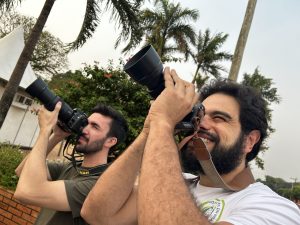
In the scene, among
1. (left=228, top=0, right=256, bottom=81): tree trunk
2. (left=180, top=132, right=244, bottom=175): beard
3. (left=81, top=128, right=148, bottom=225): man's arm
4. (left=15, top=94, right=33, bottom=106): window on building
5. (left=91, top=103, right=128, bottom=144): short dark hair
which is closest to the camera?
(left=180, top=132, right=244, bottom=175): beard

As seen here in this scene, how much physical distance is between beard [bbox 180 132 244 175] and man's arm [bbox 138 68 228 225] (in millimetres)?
313

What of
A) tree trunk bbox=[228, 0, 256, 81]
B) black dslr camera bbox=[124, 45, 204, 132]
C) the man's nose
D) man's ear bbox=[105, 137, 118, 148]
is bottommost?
man's ear bbox=[105, 137, 118, 148]

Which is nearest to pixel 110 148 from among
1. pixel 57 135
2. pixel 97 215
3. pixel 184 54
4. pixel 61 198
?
pixel 57 135

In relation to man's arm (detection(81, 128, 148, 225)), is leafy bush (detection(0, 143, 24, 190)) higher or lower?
lower

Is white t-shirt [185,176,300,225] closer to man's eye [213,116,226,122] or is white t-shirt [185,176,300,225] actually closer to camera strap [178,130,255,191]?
camera strap [178,130,255,191]

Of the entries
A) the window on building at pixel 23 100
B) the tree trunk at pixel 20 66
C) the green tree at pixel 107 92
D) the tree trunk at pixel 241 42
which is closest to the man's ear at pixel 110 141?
the tree trunk at pixel 241 42

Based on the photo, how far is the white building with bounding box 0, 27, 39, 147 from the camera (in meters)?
16.4

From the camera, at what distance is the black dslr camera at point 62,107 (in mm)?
2686

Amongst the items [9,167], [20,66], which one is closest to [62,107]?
[9,167]

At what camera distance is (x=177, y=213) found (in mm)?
1194

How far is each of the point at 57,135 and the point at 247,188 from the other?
184cm

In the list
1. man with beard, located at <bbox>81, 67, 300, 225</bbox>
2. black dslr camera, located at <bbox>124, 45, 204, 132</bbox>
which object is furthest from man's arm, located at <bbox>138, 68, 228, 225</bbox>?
black dslr camera, located at <bbox>124, 45, 204, 132</bbox>

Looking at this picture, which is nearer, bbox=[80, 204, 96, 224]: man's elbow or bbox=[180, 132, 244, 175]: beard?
bbox=[180, 132, 244, 175]: beard

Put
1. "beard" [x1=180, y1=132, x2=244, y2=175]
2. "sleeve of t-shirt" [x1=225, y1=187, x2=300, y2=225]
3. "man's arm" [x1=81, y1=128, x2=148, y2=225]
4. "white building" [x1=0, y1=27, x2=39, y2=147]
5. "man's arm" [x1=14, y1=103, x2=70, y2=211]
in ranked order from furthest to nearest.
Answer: "white building" [x1=0, y1=27, x2=39, y2=147]
"man's arm" [x1=14, y1=103, x2=70, y2=211]
"man's arm" [x1=81, y1=128, x2=148, y2=225]
"beard" [x1=180, y1=132, x2=244, y2=175]
"sleeve of t-shirt" [x1=225, y1=187, x2=300, y2=225]
